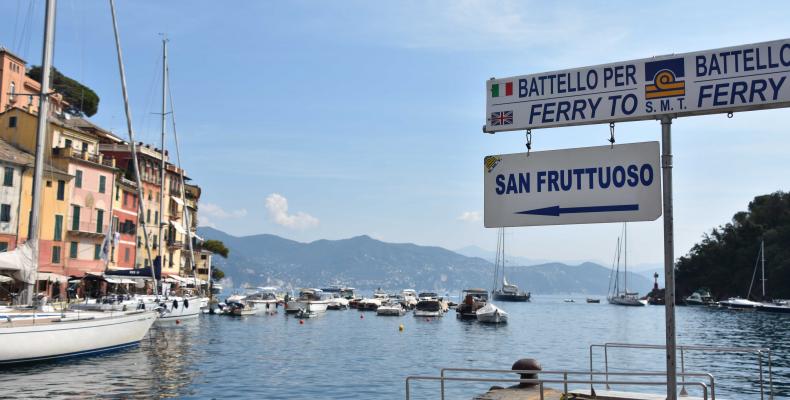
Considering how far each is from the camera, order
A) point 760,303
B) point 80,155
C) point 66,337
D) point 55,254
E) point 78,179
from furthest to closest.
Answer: point 760,303
point 80,155
point 78,179
point 55,254
point 66,337

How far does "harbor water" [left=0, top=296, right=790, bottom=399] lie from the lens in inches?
1053

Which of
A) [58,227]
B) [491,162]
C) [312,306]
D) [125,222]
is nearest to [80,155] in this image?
[58,227]

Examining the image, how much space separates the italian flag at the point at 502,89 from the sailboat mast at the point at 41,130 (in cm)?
2647

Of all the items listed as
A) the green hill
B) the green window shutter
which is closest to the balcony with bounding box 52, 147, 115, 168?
the green window shutter

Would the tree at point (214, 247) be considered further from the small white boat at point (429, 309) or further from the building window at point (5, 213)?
the building window at point (5, 213)

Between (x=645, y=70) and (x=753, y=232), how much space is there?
143570 mm

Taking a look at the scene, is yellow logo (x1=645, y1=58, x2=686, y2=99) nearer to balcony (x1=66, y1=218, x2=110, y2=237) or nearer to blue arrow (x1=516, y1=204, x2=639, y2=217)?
blue arrow (x1=516, y1=204, x2=639, y2=217)

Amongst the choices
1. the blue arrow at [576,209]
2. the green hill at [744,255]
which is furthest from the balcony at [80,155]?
the green hill at [744,255]

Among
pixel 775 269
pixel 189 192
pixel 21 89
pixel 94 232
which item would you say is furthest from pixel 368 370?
pixel 775 269

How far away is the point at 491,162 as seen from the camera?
26.0 feet

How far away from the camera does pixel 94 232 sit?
6094 cm

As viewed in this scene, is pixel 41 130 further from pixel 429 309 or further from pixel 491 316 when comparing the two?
pixel 429 309

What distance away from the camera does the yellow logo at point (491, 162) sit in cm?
789

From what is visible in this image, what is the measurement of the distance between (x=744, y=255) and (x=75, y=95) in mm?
120680
